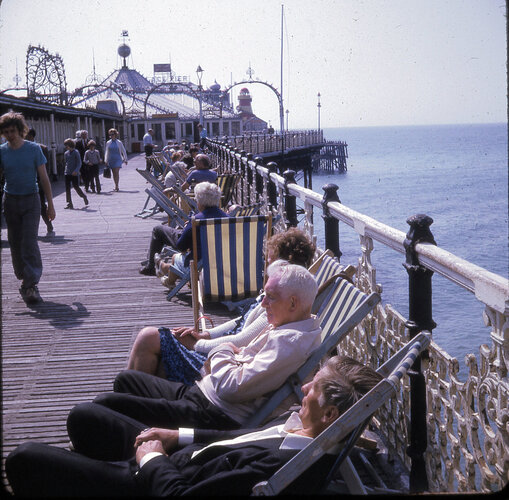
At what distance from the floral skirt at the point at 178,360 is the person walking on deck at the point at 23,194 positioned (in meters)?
3.08

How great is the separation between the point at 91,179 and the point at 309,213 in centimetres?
1403

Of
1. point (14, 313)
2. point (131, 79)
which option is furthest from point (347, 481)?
point (131, 79)

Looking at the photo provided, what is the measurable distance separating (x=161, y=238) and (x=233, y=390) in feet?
15.2

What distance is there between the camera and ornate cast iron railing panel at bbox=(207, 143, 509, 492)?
1.92 metres

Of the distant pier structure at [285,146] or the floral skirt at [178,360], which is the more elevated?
the distant pier structure at [285,146]

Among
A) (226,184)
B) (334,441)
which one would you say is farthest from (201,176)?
(334,441)

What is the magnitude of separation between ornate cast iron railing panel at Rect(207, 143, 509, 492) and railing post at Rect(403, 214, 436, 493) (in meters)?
0.03

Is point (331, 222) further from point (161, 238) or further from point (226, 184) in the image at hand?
point (226, 184)

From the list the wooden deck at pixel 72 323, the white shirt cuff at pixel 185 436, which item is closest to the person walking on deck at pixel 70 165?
the wooden deck at pixel 72 323

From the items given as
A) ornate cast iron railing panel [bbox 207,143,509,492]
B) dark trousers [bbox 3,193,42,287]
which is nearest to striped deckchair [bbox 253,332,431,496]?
ornate cast iron railing panel [bbox 207,143,509,492]

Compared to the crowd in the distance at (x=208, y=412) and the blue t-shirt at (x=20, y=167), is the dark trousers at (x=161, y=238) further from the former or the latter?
the crowd in the distance at (x=208, y=412)

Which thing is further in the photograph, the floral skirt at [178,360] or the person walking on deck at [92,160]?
the person walking on deck at [92,160]

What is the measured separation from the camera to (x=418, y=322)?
102 inches

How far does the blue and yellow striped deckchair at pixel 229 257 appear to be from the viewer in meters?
4.87
